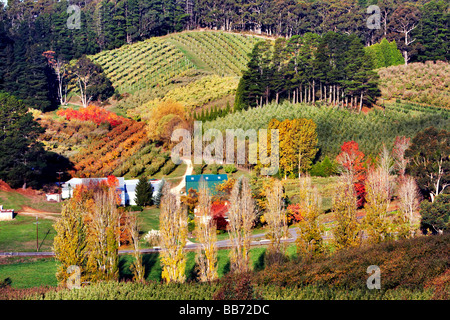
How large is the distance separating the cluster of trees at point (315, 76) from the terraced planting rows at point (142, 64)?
2389 centimetres

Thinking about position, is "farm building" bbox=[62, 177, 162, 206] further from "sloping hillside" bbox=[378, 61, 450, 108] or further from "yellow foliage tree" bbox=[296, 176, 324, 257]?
"sloping hillside" bbox=[378, 61, 450, 108]

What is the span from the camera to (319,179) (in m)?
49.5

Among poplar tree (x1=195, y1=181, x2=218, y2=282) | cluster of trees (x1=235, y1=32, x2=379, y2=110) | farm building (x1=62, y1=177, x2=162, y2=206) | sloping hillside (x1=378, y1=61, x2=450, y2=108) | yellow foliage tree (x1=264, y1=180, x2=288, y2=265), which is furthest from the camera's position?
sloping hillside (x1=378, y1=61, x2=450, y2=108)

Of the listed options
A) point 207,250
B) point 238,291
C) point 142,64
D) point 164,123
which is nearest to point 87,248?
point 207,250

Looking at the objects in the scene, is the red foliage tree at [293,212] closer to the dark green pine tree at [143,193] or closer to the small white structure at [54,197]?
the dark green pine tree at [143,193]

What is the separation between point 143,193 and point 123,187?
2.40m

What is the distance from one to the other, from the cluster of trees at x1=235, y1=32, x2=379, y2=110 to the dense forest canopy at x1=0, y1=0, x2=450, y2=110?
24880 mm

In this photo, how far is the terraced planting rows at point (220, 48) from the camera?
95.3 metres

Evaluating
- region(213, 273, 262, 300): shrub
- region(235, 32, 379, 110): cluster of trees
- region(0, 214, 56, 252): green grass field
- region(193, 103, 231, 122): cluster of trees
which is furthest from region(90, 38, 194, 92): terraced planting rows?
region(213, 273, 262, 300): shrub

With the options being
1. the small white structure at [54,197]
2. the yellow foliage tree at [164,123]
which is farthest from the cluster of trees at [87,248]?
the yellow foliage tree at [164,123]

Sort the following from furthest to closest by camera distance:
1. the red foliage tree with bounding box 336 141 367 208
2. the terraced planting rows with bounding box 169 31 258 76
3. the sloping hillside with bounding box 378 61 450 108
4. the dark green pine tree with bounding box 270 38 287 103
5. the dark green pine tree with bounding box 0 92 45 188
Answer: the terraced planting rows with bounding box 169 31 258 76, the sloping hillside with bounding box 378 61 450 108, the dark green pine tree with bounding box 270 38 287 103, the dark green pine tree with bounding box 0 92 45 188, the red foliage tree with bounding box 336 141 367 208

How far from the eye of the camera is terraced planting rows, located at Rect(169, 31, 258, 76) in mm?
95312
